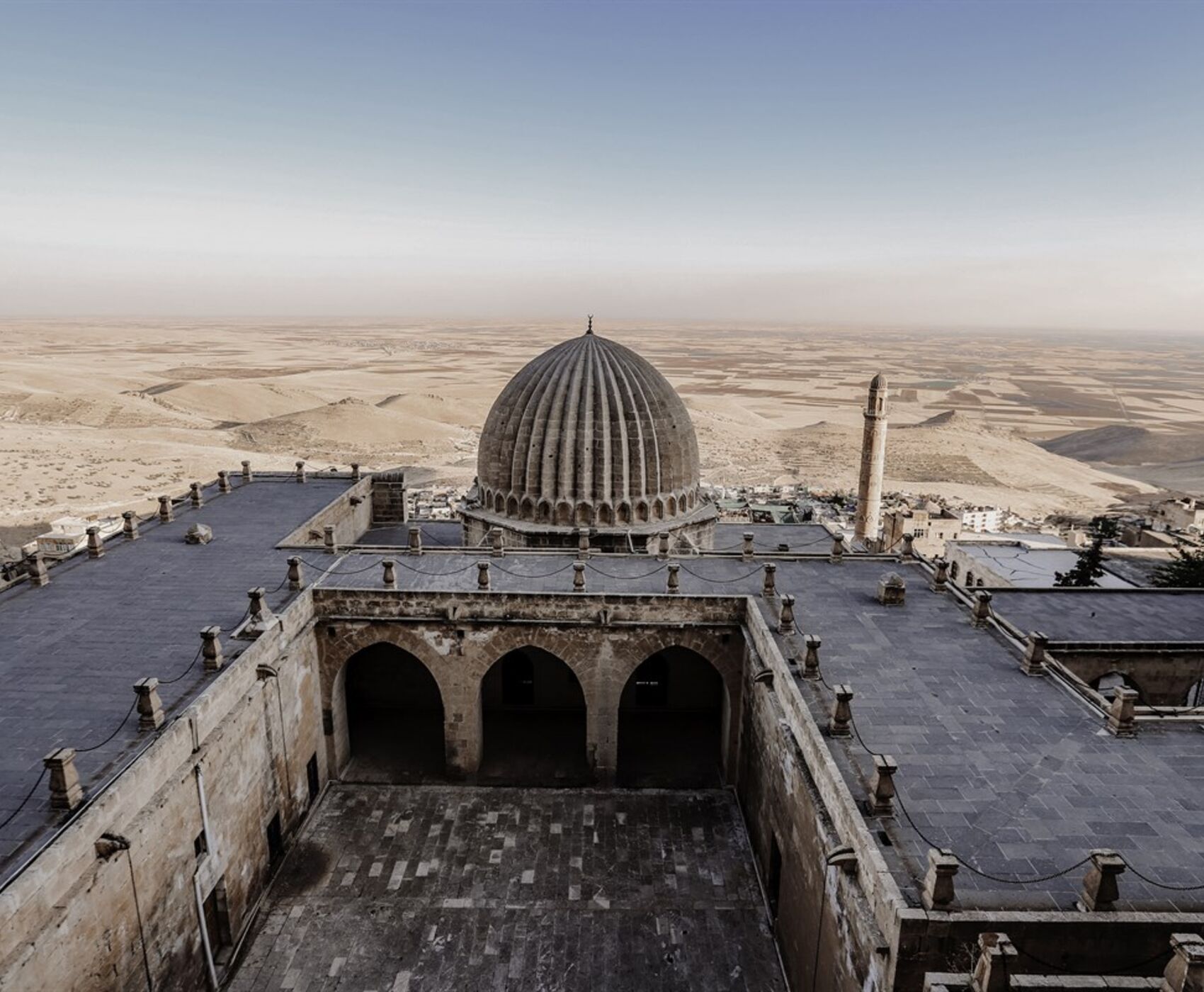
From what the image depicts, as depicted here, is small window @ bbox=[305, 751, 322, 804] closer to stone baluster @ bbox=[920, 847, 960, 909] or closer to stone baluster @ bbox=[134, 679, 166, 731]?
stone baluster @ bbox=[134, 679, 166, 731]

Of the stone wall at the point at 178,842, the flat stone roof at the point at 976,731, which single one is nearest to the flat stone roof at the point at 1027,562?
the flat stone roof at the point at 976,731

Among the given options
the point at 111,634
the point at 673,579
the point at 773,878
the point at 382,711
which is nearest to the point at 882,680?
the point at 773,878

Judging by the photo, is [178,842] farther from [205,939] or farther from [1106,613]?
[1106,613]

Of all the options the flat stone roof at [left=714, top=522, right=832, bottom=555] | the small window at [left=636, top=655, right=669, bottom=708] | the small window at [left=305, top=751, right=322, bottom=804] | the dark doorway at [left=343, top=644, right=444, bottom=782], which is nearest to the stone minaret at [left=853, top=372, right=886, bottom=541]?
the flat stone roof at [left=714, top=522, right=832, bottom=555]

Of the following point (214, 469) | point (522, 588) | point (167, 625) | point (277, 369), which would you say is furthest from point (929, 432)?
point (277, 369)

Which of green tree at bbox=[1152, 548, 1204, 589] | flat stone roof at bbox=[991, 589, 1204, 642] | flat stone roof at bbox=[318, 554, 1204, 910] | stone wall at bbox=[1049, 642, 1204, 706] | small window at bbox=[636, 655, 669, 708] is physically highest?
flat stone roof at bbox=[318, 554, 1204, 910]

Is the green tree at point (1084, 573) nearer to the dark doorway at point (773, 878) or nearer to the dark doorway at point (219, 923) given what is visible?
the dark doorway at point (773, 878)
